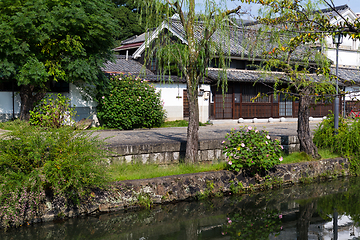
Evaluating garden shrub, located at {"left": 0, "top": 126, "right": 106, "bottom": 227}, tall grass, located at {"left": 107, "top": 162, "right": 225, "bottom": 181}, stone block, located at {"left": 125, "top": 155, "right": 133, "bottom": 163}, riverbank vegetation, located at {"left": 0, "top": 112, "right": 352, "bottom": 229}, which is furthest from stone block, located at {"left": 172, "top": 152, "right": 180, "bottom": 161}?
garden shrub, located at {"left": 0, "top": 126, "right": 106, "bottom": 227}

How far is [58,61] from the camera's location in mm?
14180

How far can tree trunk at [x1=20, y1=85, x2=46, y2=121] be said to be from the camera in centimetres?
1480

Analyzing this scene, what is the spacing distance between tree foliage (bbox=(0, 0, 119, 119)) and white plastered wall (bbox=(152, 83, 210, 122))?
519 cm

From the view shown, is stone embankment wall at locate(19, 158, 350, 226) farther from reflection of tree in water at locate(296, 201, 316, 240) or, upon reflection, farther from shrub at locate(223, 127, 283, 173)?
reflection of tree in water at locate(296, 201, 316, 240)

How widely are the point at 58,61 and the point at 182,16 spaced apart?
7976 millimetres

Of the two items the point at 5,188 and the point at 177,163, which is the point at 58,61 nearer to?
the point at 177,163

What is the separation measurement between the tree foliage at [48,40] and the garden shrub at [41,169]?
8.02 meters

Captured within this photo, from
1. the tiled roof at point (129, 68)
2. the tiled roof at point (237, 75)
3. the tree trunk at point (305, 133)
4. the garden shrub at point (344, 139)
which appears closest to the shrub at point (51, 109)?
the tiled roof at point (129, 68)

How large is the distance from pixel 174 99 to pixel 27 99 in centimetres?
792

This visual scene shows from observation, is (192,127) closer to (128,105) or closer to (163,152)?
(163,152)

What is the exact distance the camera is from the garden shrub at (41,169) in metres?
5.51

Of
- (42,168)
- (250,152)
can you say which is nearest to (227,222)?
(250,152)

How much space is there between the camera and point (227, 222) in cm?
623

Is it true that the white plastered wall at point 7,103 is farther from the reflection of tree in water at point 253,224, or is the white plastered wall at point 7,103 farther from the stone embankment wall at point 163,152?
the reflection of tree in water at point 253,224
